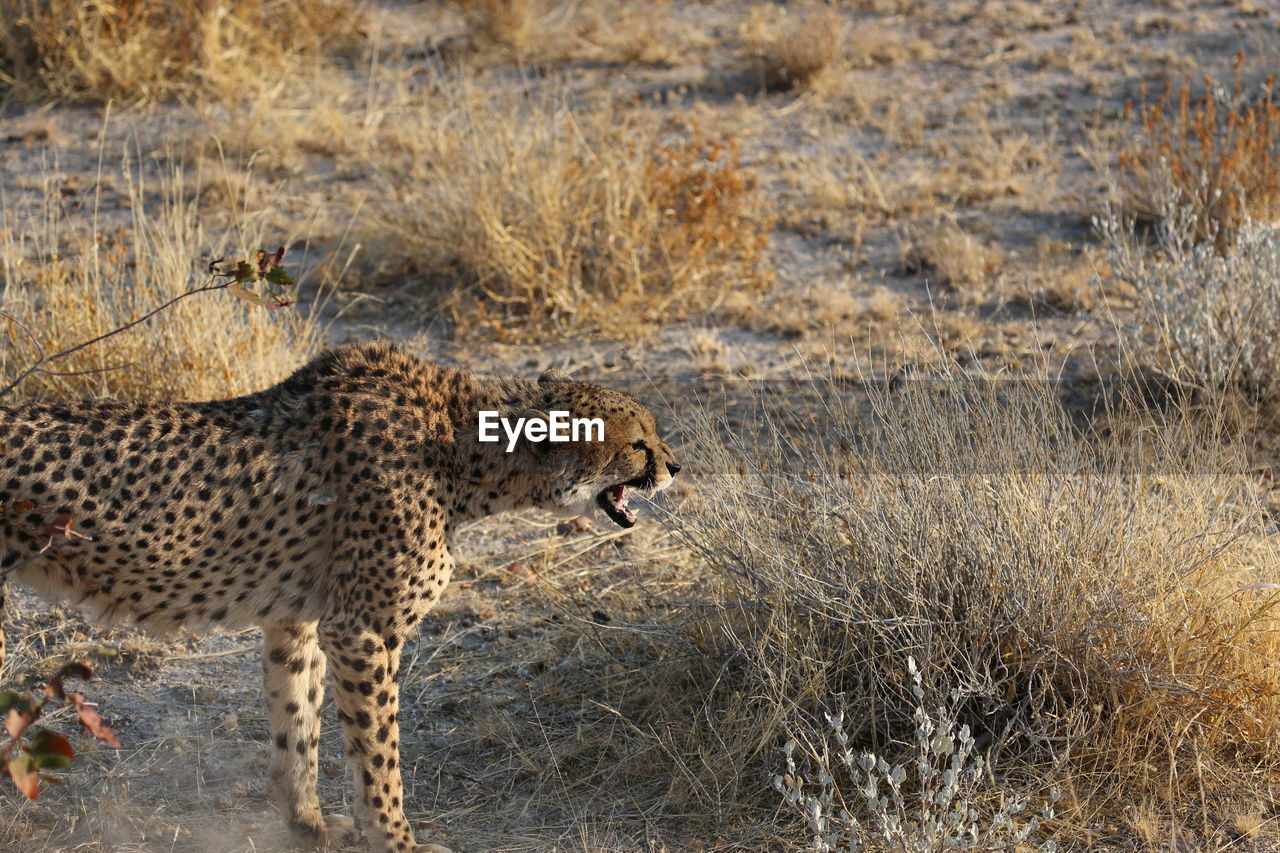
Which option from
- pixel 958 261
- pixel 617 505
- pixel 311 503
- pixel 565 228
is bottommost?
pixel 958 261

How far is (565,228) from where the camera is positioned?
264 inches

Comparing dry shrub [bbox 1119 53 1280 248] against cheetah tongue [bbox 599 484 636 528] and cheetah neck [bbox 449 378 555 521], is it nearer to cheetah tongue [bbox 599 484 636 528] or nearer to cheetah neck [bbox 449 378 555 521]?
cheetah tongue [bbox 599 484 636 528]

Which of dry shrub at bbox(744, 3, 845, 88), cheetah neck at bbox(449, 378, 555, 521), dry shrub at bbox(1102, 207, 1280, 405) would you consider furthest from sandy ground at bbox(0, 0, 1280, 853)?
cheetah neck at bbox(449, 378, 555, 521)

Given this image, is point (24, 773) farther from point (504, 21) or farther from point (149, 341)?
point (504, 21)

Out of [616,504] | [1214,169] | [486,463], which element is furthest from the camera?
[1214,169]

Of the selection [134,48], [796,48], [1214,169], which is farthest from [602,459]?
[134,48]

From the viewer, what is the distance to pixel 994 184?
7.96 m

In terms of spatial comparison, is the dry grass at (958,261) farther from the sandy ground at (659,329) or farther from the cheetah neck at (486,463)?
the cheetah neck at (486,463)

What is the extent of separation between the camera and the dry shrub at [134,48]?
27.8 ft

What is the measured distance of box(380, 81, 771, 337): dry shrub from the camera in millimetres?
6609

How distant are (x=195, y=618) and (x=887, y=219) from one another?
5059 millimetres

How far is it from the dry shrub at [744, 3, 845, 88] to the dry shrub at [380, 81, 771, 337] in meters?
2.16

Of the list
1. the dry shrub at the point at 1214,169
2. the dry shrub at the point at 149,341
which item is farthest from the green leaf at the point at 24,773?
the dry shrub at the point at 1214,169

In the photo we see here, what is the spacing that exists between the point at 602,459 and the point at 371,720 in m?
0.86
